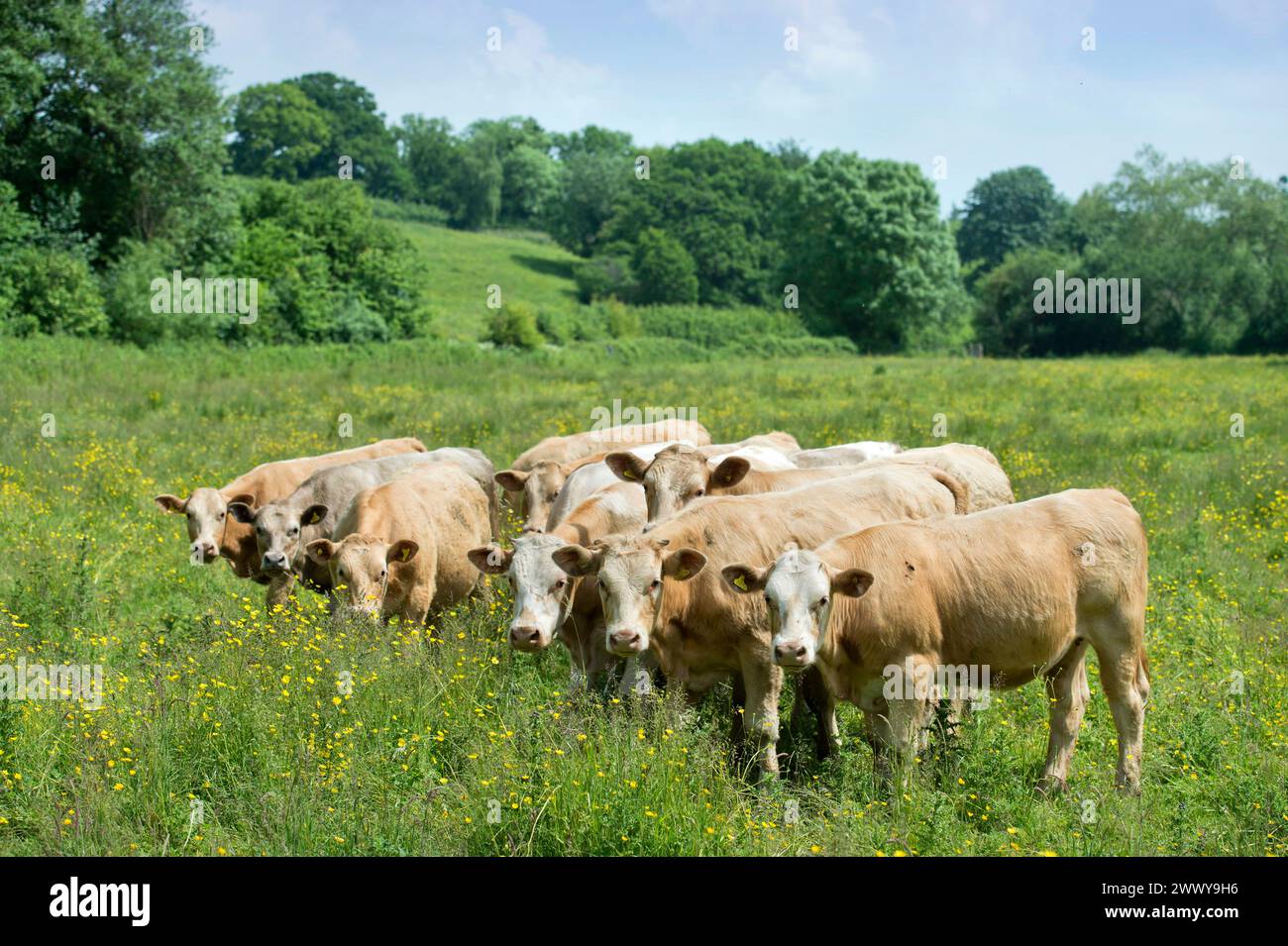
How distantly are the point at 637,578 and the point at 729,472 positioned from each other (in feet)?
9.62

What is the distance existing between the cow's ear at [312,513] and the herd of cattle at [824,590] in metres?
0.71

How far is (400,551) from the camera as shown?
952 cm

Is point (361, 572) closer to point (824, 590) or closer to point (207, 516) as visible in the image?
point (207, 516)

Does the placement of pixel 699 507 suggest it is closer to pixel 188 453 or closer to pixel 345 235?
pixel 188 453

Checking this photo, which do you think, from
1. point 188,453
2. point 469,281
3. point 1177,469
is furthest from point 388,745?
point 469,281

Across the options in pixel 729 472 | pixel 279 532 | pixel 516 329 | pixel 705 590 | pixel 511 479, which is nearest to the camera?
pixel 705 590

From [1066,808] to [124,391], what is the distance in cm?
2289

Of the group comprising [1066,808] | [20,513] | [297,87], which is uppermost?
[297,87]

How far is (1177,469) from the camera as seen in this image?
1811 centimetres

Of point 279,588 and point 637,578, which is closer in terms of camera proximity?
point 637,578

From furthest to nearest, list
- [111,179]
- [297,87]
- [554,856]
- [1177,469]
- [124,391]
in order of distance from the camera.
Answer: [297,87], [111,179], [124,391], [1177,469], [554,856]

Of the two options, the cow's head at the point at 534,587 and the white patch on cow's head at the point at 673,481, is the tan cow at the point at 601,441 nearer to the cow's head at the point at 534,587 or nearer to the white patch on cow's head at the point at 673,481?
the white patch on cow's head at the point at 673,481

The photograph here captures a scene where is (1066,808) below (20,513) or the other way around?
below

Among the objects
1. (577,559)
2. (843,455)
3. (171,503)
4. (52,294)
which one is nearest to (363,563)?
(577,559)
